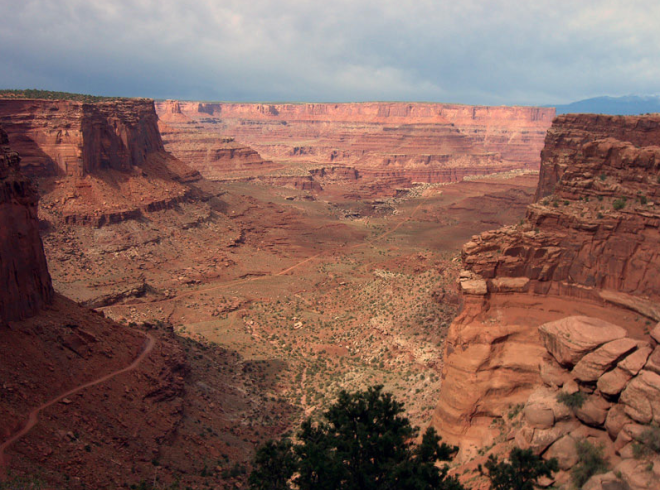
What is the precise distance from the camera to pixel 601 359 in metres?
15.9

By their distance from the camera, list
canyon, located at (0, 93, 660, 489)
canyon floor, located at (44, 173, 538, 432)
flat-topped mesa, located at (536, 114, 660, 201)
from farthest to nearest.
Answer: canyon floor, located at (44, 173, 538, 432) < flat-topped mesa, located at (536, 114, 660, 201) < canyon, located at (0, 93, 660, 489)

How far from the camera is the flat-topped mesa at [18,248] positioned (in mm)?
21359

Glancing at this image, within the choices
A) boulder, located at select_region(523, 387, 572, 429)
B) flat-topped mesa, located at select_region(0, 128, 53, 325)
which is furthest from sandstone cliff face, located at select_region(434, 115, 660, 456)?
flat-topped mesa, located at select_region(0, 128, 53, 325)

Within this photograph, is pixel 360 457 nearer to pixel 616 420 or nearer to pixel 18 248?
pixel 616 420

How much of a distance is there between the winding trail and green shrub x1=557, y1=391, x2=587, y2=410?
16890 mm

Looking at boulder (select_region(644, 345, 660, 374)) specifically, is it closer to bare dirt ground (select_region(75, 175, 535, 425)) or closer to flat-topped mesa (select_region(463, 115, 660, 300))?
flat-topped mesa (select_region(463, 115, 660, 300))

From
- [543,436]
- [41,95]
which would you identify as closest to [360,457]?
[543,436]

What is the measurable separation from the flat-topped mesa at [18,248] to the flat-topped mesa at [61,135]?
119 ft

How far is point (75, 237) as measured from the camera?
5416 cm

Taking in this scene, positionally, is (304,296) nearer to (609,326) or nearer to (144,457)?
(144,457)

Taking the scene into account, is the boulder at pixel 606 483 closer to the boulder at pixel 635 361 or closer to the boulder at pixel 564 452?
the boulder at pixel 564 452

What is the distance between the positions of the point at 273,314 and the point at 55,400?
26422 millimetres

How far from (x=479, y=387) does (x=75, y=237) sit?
47062 millimetres

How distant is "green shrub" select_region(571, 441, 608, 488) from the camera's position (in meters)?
14.0
